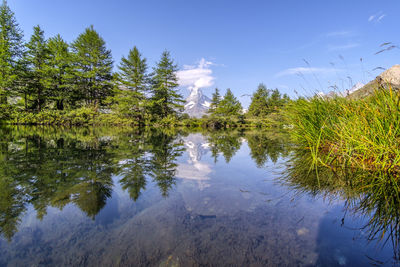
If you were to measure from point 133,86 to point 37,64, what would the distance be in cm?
926

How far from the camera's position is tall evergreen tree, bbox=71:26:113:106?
63.3ft

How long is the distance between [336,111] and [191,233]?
2.99m

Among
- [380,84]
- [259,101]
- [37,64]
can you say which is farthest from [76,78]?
[259,101]

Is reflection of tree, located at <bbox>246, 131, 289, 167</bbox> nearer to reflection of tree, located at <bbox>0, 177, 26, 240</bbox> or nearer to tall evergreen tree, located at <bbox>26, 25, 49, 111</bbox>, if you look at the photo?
reflection of tree, located at <bbox>0, 177, 26, 240</bbox>

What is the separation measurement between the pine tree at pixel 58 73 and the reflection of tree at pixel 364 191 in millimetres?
22681

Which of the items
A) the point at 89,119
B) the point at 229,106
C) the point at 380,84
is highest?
the point at 229,106

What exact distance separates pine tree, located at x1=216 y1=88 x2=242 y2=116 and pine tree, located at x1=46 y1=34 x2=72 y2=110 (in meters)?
24.7

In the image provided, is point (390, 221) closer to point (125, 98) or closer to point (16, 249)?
point (16, 249)

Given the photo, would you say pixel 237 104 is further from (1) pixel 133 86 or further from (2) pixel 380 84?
(2) pixel 380 84

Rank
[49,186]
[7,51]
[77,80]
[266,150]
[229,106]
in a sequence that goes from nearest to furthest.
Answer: [49,186] < [266,150] < [7,51] < [77,80] < [229,106]

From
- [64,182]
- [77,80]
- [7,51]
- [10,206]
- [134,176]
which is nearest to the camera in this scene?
[10,206]

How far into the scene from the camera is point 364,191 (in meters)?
1.57

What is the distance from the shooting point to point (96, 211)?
4.83 ft

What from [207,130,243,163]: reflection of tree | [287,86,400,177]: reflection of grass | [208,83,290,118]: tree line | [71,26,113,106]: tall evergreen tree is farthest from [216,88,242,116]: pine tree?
[287,86,400,177]: reflection of grass
